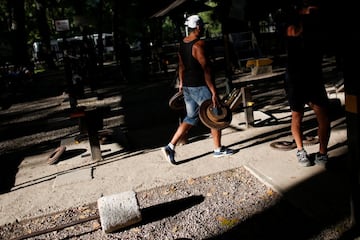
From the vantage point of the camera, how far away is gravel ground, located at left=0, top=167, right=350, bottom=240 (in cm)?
360

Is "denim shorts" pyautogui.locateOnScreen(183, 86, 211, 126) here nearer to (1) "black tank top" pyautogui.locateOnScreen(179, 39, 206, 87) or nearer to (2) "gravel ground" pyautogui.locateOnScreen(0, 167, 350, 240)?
(1) "black tank top" pyautogui.locateOnScreen(179, 39, 206, 87)

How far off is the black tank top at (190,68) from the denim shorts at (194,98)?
3.0 inches

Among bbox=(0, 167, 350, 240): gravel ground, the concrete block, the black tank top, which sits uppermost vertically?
the black tank top

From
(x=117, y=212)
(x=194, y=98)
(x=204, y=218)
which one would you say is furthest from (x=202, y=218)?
(x=194, y=98)

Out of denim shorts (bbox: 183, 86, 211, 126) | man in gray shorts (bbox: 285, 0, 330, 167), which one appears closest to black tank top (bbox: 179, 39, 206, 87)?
denim shorts (bbox: 183, 86, 211, 126)

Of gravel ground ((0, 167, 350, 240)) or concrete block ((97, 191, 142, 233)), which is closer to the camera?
gravel ground ((0, 167, 350, 240))

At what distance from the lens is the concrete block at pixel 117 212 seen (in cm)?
383

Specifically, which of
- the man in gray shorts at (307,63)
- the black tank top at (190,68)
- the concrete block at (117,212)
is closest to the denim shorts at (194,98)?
the black tank top at (190,68)

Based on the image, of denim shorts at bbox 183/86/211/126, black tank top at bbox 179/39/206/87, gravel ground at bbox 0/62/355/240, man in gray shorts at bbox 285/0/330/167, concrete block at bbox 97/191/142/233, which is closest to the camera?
gravel ground at bbox 0/62/355/240

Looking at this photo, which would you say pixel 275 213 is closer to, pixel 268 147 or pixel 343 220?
pixel 343 220

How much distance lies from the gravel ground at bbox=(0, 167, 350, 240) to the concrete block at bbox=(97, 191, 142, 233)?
10 cm

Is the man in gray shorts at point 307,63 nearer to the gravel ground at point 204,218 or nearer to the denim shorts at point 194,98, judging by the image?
the gravel ground at point 204,218

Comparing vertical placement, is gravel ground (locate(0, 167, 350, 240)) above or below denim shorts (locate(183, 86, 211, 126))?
below

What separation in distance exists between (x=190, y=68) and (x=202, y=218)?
2.08 meters
